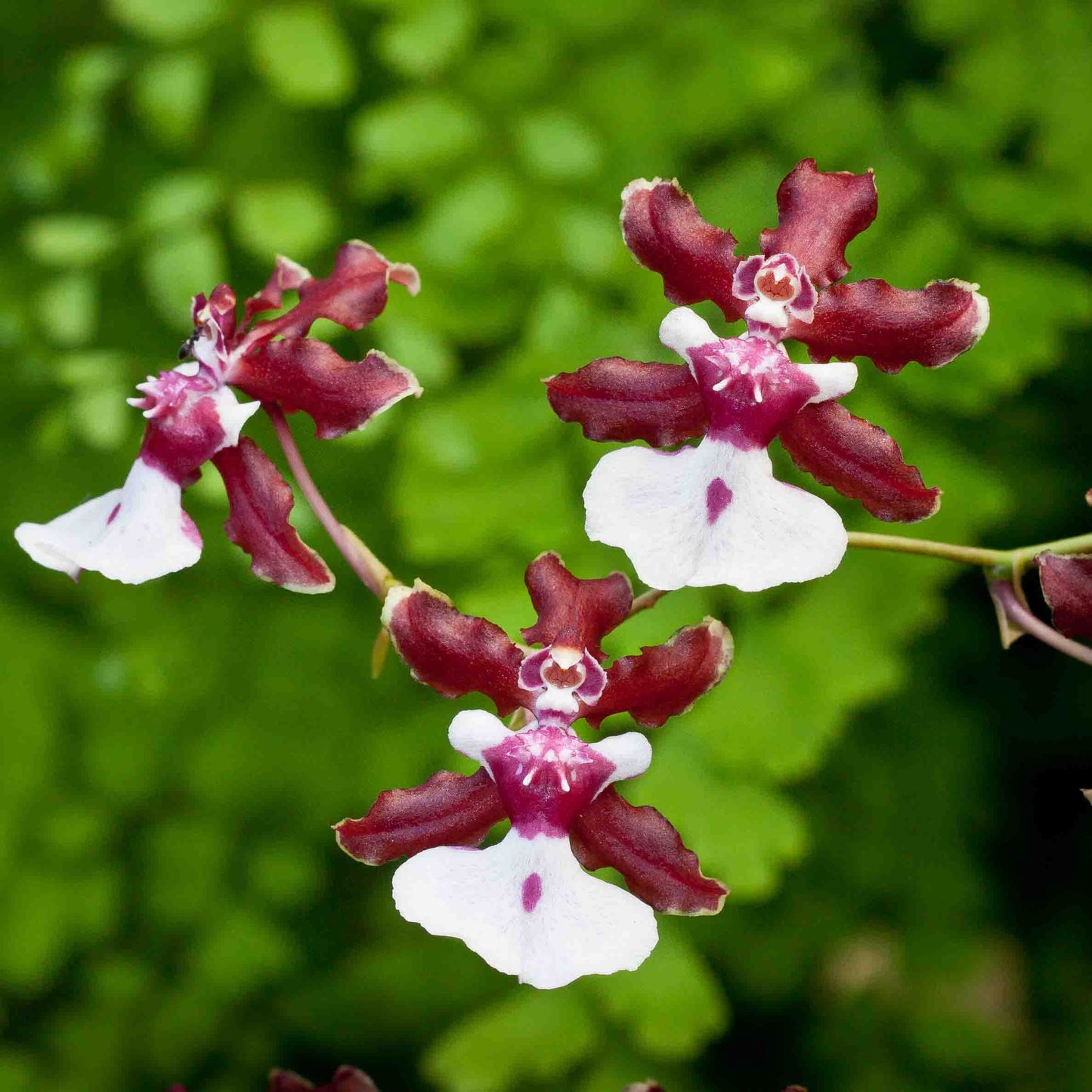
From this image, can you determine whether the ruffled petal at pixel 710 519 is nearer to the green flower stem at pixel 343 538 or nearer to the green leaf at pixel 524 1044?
the green flower stem at pixel 343 538

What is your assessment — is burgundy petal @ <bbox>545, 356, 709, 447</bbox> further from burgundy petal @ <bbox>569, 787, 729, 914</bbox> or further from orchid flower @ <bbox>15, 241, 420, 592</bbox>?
burgundy petal @ <bbox>569, 787, 729, 914</bbox>

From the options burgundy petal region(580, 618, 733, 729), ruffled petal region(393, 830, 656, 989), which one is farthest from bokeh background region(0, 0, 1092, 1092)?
ruffled petal region(393, 830, 656, 989)

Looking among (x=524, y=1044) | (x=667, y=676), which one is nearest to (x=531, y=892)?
(x=667, y=676)

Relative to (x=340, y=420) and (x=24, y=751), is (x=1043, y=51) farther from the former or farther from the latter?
(x=24, y=751)

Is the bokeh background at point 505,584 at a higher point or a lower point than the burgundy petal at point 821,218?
lower

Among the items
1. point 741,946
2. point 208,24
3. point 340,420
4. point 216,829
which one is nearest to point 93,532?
point 340,420

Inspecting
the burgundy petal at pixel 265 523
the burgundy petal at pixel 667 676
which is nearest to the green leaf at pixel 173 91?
the burgundy petal at pixel 265 523
